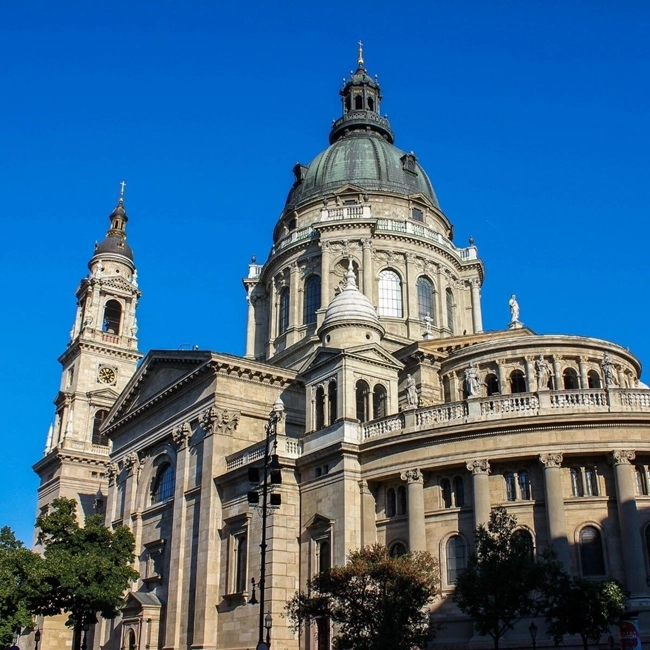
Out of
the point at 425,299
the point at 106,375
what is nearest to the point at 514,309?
the point at 425,299

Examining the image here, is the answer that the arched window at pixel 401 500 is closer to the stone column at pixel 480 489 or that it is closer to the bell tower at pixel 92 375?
the stone column at pixel 480 489

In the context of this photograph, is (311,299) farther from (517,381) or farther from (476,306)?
(517,381)

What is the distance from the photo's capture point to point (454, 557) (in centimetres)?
3366

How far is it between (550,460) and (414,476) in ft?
18.2

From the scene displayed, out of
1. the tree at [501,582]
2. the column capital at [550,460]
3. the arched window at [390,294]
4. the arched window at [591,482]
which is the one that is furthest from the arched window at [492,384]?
the tree at [501,582]

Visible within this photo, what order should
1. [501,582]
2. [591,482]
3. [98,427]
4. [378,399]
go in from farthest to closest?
[98,427], [378,399], [591,482], [501,582]

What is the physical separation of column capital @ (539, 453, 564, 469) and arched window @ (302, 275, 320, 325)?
92.4 ft

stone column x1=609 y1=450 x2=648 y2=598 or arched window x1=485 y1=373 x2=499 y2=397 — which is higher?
arched window x1=485 y1=373 x2=499 y2=397

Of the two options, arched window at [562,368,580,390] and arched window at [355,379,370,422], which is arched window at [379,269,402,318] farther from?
arched window at [355,379,370,422]

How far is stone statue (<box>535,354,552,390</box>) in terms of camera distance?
131 feet

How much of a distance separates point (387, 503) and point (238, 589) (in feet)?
Answer: 27.2

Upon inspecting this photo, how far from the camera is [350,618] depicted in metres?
28.3

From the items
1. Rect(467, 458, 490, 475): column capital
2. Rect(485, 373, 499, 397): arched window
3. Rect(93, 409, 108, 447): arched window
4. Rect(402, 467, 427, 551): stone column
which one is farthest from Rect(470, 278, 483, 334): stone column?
Rect(93, 409, 108, 447): arched window

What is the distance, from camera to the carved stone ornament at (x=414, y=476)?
114 feet
